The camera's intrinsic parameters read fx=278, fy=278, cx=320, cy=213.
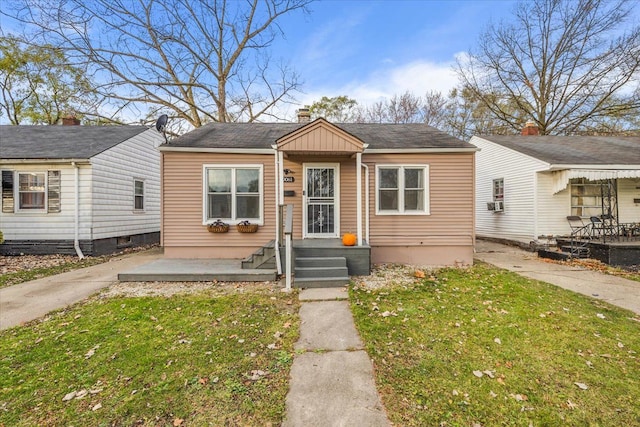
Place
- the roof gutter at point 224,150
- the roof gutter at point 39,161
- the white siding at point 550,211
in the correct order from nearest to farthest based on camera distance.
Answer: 1. the roof gutter at point 224,150
2. the roof gutter at point 39,161
3. the white siding at point 550,211

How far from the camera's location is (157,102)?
16234mm

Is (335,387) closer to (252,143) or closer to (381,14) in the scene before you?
(252,143)

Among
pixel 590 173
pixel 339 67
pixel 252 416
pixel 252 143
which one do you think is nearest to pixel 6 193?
pixel 252 143

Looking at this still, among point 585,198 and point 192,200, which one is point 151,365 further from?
point 585,198

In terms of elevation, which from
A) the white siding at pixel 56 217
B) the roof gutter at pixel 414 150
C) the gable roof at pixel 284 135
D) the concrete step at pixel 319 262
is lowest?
the concrete step at pixel 319 262

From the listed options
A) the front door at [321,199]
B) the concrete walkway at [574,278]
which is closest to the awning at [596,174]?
the concrete walkway at [574,278]

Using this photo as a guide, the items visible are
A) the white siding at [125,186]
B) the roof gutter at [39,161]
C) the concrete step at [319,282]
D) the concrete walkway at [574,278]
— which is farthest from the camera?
the white siding at [125,186]

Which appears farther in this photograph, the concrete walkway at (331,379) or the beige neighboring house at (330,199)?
the beige neighboring house at (330,199)

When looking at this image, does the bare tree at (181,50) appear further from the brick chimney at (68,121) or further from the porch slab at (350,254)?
the porch slab at (350,254)

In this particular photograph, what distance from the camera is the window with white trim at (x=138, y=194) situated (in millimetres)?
11383

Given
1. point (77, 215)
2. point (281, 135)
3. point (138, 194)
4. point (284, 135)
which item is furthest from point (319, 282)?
point (138, 194)

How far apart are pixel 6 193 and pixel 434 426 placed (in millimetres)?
13313

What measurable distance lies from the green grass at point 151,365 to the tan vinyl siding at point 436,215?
4.01 metres

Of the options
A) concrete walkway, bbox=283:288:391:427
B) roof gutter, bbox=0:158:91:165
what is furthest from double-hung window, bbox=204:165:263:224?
roof gutter, bbox=0:158:91:165
